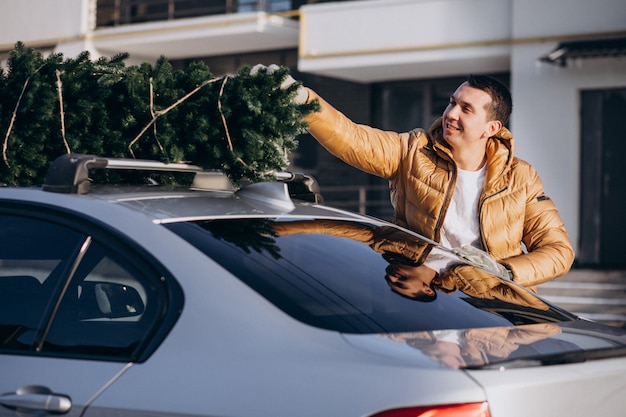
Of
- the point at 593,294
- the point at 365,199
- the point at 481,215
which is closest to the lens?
the point at 481,215

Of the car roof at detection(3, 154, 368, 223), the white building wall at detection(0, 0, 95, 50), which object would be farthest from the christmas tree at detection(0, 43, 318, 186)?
the white building wall at detection(0, 0, 95, 50)

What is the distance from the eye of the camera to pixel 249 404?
225 centimetres

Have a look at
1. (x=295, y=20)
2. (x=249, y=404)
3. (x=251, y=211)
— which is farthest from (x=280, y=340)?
(x=295, y=20)

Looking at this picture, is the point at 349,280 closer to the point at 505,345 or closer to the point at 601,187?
the point at 505,345

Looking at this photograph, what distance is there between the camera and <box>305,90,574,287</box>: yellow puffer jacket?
13.6ft

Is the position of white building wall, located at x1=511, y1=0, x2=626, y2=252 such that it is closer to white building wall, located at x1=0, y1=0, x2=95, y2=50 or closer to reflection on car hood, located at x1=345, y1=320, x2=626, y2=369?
white building wall, located at x1=0, y1=0, x2=95, y2=50

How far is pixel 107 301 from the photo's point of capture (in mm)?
3207

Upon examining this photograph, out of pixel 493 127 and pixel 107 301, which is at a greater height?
pixel 493 127

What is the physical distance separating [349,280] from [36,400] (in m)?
Result: 0.85

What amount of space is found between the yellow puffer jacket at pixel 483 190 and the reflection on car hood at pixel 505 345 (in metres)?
1.37

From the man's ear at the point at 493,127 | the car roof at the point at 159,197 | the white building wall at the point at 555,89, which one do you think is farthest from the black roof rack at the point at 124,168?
the white building wall at the point at 555,89

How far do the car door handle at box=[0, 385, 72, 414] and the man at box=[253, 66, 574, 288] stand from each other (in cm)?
187

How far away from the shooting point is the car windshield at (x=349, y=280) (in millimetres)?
2518

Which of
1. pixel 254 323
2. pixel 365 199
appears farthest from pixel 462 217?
pixel 365 199
